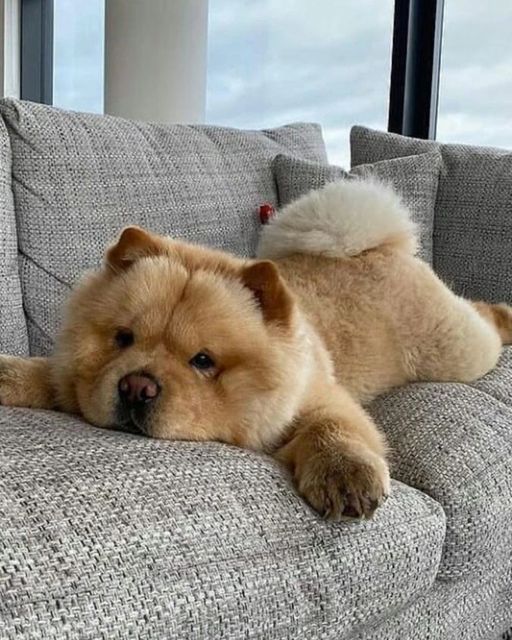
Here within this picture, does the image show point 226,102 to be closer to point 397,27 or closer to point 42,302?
point 397,27

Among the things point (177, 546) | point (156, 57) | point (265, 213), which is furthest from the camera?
point (156, 57)

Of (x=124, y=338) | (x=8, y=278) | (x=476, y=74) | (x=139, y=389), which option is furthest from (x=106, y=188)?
(x=476, y=74)

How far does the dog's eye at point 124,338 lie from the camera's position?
128 cm

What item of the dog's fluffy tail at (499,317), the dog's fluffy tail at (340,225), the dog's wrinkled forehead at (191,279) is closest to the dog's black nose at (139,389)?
the dog's wrinkled forehead at (191,279)

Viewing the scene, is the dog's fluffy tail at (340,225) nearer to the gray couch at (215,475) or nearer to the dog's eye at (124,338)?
the gray couch at (215,475)

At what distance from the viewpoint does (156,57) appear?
387 cm

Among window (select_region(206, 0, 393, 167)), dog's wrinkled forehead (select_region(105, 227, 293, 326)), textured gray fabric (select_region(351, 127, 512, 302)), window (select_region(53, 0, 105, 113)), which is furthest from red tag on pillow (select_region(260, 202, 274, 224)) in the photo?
window (select_region(53, 0, 105, 113))

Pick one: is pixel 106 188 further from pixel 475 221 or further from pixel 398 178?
pixel 475 221

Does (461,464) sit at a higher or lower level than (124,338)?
lower

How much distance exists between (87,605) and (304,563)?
314 millimetres

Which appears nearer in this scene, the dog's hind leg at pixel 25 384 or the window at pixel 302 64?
the dog's hind leg at pixel 25 384

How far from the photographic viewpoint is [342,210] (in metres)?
1.96

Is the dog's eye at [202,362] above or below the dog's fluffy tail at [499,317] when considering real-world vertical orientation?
above

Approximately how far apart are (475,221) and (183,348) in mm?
1472
